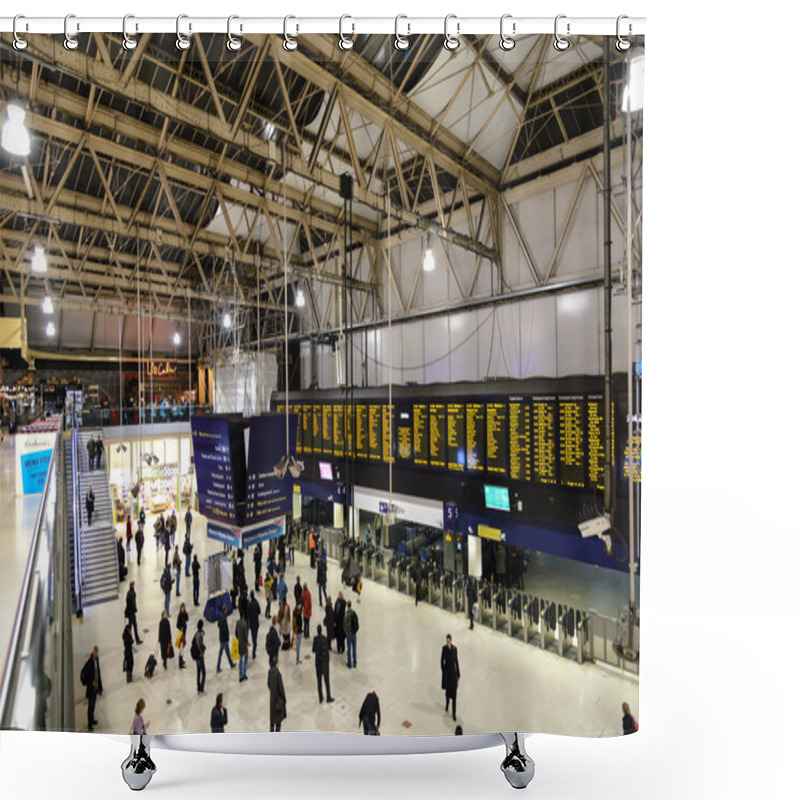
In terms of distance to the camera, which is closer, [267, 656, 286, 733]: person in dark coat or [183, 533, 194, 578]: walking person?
[267, 656, 286, 733]: person in dark coat

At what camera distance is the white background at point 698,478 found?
2.24m

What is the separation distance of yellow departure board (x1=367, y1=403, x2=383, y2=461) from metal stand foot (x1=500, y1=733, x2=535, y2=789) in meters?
1.76

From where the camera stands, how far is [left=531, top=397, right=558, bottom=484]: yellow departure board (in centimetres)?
255

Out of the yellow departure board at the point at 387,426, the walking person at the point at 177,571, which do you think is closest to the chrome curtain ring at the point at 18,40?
the yellow departure board at the point at 387,426

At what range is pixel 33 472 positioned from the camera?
327 cm

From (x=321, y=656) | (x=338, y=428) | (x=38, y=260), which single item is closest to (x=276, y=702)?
(x=321, y=656)

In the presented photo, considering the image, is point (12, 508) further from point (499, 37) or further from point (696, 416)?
point (696, 416)

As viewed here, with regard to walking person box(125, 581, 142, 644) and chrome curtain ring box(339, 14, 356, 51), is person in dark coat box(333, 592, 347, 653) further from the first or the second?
chrome curtain ring box(339, 14, 356, 51)

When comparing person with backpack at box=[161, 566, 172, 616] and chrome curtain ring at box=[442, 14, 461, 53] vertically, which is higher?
chrome curtain ring at box=[442, 14, 461, 53]

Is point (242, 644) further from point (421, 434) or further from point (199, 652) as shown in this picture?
point (421, 434)

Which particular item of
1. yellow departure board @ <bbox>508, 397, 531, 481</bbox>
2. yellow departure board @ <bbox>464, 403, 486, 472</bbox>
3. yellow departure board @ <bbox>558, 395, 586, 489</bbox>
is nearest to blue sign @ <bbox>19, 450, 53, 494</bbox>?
yellow departure board @ <bbox>464, 403, 486, 472</bbox>

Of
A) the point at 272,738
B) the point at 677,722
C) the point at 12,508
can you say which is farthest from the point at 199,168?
the point at 677,722

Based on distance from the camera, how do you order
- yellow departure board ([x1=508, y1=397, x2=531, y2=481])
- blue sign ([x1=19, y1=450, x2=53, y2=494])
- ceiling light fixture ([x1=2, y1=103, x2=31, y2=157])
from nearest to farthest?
ceiling light fixture ([x1=2, y1=103, x2=31, y2=157]) < yellow departure board ([x1=508, y1=397, x2=531, y2=481]) < blue sign ([x1=19, y1=450, x2=53, y2=494])

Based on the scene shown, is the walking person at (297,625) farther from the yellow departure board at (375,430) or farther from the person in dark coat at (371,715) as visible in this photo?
the yellow departure board at (375,430)
